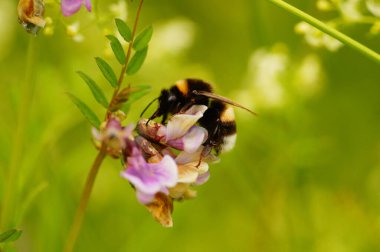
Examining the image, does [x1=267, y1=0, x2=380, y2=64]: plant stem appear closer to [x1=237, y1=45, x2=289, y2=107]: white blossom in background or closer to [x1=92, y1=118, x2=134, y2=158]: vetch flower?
[x1=92, y1=118, x2=134, y2=158]: vetch flower

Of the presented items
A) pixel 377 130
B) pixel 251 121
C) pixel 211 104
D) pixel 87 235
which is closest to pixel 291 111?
pixel 251 121

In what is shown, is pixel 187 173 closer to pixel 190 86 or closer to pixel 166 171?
pixel 166 171

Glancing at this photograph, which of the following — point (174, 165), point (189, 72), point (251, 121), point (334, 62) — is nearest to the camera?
point (174, 165)

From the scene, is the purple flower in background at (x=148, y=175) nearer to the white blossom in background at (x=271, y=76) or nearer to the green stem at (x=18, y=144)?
the green stem at (x=18, y=144)

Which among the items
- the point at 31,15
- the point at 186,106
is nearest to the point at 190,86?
the point at 186,106

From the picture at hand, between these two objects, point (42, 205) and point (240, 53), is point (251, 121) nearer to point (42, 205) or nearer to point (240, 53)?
point (42, 205)

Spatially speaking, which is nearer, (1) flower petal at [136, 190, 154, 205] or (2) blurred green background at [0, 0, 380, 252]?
(1) flower petal at [136, 190, 154, 205]

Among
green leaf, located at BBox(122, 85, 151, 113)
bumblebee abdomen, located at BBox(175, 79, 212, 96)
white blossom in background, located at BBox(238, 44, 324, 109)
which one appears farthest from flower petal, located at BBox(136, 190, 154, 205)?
white blossom in background, located at BBox(238, 44, 324, 109)
